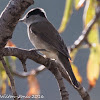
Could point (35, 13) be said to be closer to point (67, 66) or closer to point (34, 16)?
point (34, 16)

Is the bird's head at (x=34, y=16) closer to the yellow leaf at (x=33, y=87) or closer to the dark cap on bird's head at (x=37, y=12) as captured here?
the dark cap on bird's head at (x=37, y=12)

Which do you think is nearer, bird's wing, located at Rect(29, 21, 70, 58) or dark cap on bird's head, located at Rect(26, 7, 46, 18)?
bird's wing, located at Rect(29, 21, 70, 58)

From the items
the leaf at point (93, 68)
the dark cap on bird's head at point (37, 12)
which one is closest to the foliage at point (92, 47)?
the leaf at point (93, 68)

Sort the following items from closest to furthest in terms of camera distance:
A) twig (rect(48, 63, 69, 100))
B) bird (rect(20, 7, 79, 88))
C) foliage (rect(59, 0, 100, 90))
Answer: twig (rect(48, 63, 69, 100)) → foliage (rect(59, 0, 100, 90)) → bird (rect(20, 7, 79, 88))

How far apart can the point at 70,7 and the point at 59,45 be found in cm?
35

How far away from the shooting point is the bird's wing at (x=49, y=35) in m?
2.19

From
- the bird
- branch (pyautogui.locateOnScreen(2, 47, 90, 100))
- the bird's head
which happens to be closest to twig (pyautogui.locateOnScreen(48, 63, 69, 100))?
branch (pyautogui.locateOnScreen(2, 47, 90, 100))

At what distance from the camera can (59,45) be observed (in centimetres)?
221

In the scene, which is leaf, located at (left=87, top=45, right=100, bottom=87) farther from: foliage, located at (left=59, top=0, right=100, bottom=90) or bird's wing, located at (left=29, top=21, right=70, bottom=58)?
bird's wing, located at (left=29, top=21, right=70, bottom=58)

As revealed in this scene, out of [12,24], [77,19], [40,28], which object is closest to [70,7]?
[40,28]

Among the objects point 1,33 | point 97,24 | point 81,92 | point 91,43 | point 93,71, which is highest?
point 97,24

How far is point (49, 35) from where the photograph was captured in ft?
7.62

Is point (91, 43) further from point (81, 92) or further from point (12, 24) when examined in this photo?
point (12, 24)

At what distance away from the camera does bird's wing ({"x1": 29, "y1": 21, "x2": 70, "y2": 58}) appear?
2.19m
